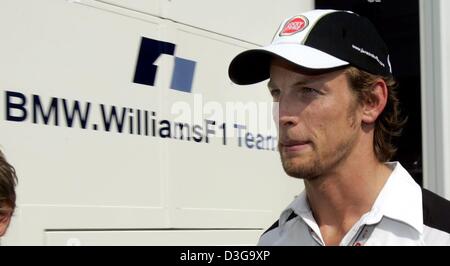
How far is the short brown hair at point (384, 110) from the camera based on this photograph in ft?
4.89

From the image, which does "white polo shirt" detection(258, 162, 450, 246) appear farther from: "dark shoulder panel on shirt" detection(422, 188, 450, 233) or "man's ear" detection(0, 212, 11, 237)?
"man's ear" detection(0, 212, 11, 237)

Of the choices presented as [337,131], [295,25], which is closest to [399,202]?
[337,131]

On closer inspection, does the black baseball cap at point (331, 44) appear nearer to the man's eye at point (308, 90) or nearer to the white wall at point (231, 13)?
the man's eye at point (308, 90)

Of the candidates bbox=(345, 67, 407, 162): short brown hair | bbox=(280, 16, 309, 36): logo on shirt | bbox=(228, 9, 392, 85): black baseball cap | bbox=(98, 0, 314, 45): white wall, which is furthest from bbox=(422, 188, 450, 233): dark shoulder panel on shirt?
bbox=(98, 0, 314, 45): white wall

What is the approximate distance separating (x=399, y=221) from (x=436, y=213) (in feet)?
0.24

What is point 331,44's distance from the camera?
1477 millimetres

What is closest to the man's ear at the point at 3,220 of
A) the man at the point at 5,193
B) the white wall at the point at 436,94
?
the man at the point at 5,193

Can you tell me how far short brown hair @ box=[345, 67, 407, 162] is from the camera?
1489mm

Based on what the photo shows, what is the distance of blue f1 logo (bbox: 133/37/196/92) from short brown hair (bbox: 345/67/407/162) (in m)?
0.96

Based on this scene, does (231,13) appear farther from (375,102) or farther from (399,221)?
(399,221)

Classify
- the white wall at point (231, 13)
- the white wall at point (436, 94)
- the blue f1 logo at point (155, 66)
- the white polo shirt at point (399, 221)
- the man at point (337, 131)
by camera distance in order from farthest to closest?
the white wall at point (436, 94), the white wall at point (231, 13), the blue f1 logo at point (155, 66), the man at point (337, 131), the white polo shirt at point (399, 221)

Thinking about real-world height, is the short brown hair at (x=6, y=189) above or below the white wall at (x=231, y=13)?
below

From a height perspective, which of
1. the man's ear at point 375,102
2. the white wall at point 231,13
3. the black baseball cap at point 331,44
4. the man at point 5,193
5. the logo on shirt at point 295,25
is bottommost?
the man at point 5,193

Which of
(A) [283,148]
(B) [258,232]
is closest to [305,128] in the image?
(A) [283,148]
